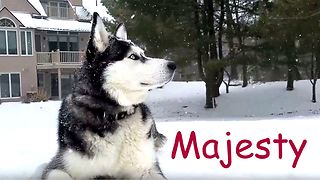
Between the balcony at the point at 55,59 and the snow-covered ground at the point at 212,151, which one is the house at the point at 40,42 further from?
the snow-covered ground at the point at 212,151

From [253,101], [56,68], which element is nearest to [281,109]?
[253,101]

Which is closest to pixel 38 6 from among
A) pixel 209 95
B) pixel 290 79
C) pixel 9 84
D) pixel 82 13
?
pixel 82 13

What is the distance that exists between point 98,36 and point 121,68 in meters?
0.17

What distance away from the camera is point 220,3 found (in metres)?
11.0

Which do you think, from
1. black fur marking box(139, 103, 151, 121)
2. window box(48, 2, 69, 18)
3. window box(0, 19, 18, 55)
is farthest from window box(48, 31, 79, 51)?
black fur marking box(139, 103, 151, 121)

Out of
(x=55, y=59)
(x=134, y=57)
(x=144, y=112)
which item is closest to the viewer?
(x=134, y=57)

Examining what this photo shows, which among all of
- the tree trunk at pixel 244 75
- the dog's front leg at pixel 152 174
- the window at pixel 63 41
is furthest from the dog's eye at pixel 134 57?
the tree trunk at pixel 244 75

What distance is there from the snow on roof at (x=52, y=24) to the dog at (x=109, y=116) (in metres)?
7.45

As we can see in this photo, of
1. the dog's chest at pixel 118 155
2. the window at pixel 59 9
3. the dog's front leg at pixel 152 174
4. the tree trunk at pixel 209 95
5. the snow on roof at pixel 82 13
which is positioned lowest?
the tree trunk at pixel 209 95

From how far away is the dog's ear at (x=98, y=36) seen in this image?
2.02 meters

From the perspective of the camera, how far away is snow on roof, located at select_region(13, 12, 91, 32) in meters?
9.66

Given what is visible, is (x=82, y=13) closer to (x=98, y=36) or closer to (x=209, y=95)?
(x=209, y=95)

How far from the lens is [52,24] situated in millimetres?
10258

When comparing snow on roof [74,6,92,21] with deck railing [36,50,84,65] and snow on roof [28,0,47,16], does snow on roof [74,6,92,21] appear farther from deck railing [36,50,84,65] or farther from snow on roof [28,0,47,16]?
deck railing [36,50,84,65]
